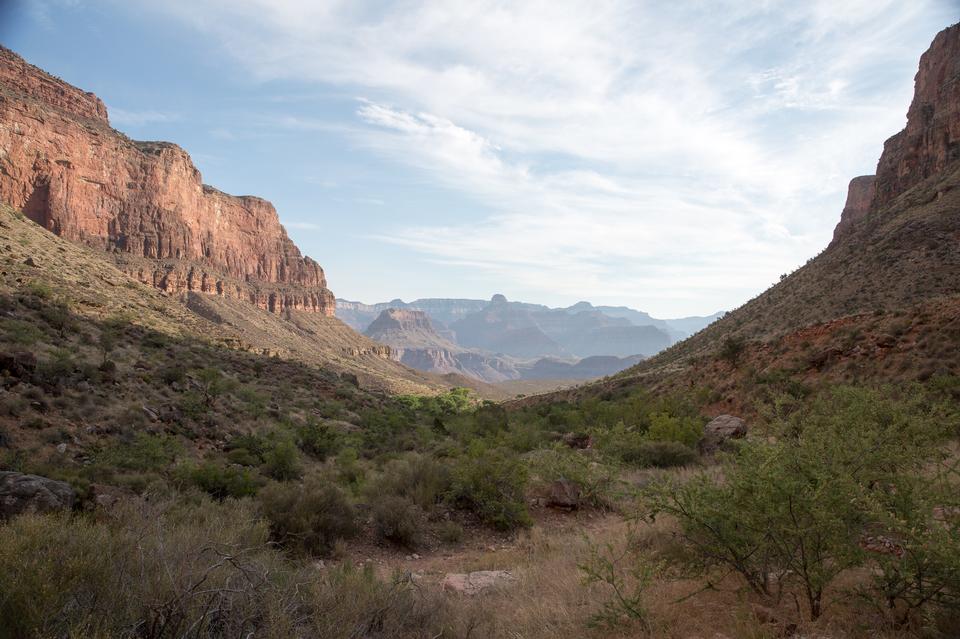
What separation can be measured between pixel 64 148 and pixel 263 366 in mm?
77386

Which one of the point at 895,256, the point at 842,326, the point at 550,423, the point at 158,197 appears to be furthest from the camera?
the point at 158,197

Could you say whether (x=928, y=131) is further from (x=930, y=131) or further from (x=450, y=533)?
(x=450, y=533)

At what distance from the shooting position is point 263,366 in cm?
3656

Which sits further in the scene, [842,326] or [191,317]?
[191,317]

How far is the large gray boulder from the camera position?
5.55 m

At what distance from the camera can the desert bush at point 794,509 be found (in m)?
4.04

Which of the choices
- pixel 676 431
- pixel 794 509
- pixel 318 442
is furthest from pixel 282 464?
pixel 794 509

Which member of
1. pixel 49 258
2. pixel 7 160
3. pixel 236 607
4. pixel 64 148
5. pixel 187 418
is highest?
pixel 64 148

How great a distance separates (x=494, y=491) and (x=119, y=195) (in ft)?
372

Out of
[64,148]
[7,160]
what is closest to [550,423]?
[7,160]

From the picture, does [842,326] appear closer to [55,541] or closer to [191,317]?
[55,541]

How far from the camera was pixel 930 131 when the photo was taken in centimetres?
5350

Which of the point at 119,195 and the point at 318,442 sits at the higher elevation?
the point at 119,195

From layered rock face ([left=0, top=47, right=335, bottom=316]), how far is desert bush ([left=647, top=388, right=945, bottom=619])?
97.1 metres
